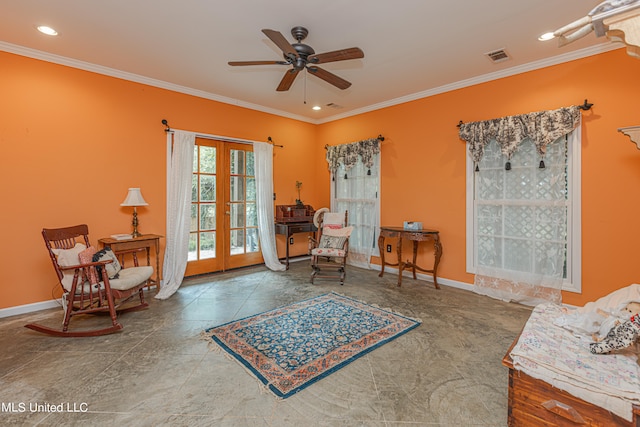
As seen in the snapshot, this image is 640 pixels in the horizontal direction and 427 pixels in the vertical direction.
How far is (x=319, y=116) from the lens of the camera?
221 inches

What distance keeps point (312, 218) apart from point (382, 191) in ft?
4.64

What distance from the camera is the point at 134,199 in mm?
3480

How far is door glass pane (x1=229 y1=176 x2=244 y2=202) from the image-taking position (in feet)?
15.5

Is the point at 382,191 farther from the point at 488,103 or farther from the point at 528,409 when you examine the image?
the point at 528,409

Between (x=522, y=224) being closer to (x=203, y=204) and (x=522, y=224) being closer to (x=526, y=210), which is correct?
(x=526, y=210)

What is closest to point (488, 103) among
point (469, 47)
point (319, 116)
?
point (469, 47)

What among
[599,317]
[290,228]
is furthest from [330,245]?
[599,317]

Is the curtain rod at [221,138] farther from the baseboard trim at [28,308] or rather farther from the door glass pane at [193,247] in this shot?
the baseboard trim at [28,308]

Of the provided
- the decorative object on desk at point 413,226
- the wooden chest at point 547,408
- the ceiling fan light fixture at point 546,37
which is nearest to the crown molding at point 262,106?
the ceiling fan light fixture at point 546,37

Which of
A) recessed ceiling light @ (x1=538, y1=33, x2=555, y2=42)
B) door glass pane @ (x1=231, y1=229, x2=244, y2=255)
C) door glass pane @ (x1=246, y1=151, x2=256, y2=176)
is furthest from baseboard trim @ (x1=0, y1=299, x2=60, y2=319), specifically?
recessed ceiling light @ (x1=538, y1=33, x2=555, y2=42)

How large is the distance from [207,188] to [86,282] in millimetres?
2106

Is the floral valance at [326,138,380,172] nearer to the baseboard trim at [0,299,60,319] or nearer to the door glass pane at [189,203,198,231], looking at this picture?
the door glass pane at [189,203,198,231]

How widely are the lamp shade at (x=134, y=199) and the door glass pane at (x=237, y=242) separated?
4.92ft

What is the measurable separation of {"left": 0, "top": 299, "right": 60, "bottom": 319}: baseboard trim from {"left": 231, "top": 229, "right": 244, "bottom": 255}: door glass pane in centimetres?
221
